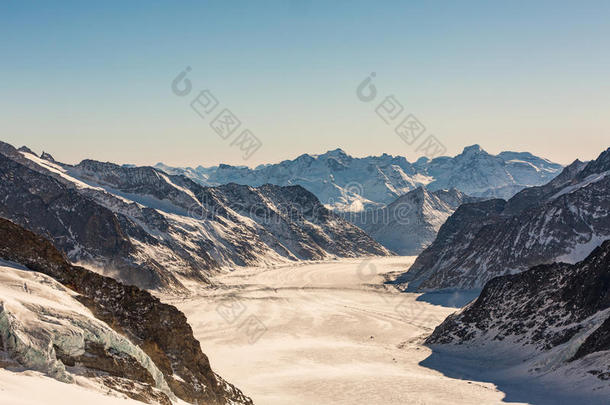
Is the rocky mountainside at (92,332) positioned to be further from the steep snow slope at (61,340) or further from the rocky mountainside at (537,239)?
the rocky mountainside at (537,239)

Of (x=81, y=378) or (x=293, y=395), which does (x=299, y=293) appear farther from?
(x=81, y=378)

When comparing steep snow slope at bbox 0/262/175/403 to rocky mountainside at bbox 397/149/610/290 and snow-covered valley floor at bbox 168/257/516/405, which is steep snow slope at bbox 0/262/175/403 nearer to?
snow-covered valley floor at bbox 168/257/516/405

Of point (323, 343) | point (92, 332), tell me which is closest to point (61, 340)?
point (92, 332)

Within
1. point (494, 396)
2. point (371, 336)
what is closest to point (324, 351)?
point (371, 336)

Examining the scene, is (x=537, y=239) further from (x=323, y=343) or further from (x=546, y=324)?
(x=546, y=324)

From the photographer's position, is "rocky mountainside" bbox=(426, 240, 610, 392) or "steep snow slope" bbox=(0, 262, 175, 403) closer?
"steep snow slope" bbox=(0, 262, 175, 403)

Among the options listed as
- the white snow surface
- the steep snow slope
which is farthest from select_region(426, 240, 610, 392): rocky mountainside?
the steep snow slope
